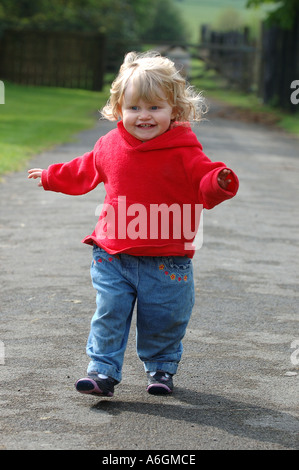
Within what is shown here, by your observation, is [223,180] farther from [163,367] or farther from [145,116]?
[163,367]

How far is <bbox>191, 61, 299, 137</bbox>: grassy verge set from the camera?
20.8 metres

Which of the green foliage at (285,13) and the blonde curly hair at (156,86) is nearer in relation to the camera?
the blonde curly hair at (156,86)

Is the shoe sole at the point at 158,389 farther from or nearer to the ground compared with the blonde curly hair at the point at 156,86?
nearer to the ground

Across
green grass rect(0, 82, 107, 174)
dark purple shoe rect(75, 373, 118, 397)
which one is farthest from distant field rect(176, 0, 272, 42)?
dark purple shoe rect(75, 373, 118, 397)

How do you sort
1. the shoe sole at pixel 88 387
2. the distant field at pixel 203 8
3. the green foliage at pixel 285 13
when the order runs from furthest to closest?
the distant field at pixel 203 8, the green foliage at pixel 285 13, the shoe sole at pixel 88 387

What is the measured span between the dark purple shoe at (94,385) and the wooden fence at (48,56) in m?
27.9

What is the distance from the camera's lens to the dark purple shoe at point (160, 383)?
3.73 meters

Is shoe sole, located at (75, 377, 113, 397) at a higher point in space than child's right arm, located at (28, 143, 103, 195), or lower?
lower

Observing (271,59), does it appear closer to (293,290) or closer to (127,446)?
(293,290)
